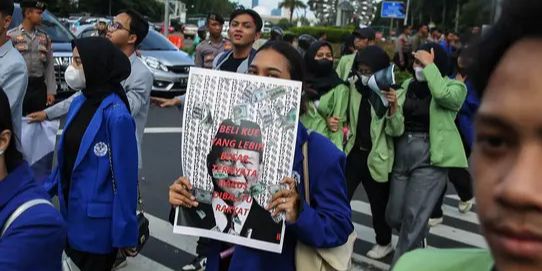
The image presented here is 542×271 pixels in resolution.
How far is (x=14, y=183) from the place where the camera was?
7.89 ft

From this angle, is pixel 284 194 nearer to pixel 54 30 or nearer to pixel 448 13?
pixel 54 30

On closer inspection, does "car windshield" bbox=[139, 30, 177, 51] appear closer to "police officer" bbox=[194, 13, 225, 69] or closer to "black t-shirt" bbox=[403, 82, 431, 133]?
"police officer" bbox=[194, 13, 225, 69]

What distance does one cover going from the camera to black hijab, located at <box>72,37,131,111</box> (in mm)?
3848

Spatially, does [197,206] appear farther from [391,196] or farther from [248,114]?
[391,196]

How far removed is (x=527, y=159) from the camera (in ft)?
2.90

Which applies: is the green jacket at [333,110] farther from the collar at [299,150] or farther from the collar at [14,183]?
the collar at [14,183]

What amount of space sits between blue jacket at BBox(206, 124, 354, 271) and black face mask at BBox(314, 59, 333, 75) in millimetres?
3271

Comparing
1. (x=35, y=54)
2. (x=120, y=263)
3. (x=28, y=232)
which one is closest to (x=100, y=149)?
(x=28, y=232)

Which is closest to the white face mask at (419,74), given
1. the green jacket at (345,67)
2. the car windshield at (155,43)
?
the green jacket at (345,67)

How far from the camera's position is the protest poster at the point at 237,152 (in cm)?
228

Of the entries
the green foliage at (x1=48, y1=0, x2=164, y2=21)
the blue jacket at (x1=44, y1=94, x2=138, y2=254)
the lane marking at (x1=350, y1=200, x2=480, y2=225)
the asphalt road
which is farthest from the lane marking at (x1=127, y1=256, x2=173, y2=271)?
the green foliage at (x1=48, y1=0, x2=164, y2=21)

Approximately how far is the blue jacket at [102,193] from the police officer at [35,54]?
138 inches

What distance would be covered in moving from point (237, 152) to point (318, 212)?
1.45 feet

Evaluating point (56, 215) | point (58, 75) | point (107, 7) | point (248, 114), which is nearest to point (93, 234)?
point (56, 215)
